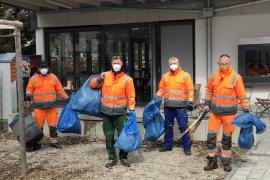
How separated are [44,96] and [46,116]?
42 centimetres

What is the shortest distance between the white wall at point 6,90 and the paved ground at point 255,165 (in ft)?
17.7

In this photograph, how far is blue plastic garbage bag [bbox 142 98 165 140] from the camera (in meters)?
7.79

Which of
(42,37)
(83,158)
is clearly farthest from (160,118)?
(42,37)

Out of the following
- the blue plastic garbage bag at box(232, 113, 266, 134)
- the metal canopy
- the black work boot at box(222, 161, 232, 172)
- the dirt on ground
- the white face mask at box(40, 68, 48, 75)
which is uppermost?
the metal canopy

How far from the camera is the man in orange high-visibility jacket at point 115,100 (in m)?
6.91

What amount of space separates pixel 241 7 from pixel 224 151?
20.9 ft

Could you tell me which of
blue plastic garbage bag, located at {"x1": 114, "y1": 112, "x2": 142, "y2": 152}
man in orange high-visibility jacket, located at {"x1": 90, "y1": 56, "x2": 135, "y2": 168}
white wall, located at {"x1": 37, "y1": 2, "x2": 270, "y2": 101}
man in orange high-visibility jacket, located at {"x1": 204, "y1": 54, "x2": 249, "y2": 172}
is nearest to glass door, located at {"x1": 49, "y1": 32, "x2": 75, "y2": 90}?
white wall, located at {"x1": 37, "y1": 2, "x2": 270, "y2": 101}

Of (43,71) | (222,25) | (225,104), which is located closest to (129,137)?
(225,104)

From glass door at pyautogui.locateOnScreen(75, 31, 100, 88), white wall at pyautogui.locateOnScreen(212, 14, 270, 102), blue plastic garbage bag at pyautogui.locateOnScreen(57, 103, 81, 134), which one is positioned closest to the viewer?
blue plastic garbage bag at pyautogui.locateOnScreen(57, 103, 81, 134)

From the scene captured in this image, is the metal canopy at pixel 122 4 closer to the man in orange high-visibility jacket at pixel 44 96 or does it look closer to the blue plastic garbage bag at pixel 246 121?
the man in orange high-visibility jacket at pixel 44 96

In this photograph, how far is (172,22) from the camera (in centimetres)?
1298

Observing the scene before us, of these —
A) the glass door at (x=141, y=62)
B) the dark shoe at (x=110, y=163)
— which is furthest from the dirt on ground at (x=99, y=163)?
the glass door at (x=141, y=62)

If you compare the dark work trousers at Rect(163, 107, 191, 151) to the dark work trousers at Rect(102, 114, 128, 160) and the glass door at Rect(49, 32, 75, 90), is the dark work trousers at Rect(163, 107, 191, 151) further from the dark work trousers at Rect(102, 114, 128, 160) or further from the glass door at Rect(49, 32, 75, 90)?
the glass door at Rect(49, 32, 75, 90)

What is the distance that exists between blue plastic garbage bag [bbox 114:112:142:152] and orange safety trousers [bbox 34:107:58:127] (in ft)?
6.76
